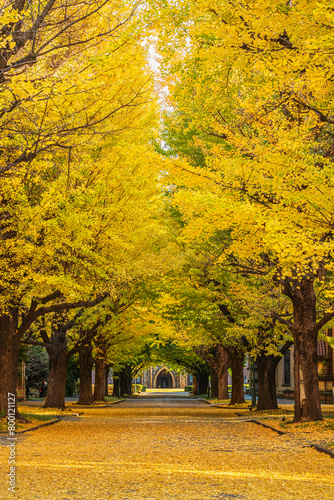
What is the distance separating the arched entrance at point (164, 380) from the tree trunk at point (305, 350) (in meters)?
127

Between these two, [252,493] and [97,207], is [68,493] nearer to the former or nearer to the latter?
[252,493]

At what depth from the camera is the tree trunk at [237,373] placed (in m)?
31.6

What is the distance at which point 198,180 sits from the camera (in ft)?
48.3

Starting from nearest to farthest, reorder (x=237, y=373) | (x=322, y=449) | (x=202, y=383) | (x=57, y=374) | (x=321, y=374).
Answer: (x=322, y=449)
(x=57, y=374)
(x=237, y=373)
(x=321, y=374)
(x=202, y=383)

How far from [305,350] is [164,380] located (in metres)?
130

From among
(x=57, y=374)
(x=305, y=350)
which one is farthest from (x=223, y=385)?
(x=305, y=350)

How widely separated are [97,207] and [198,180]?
121 inches

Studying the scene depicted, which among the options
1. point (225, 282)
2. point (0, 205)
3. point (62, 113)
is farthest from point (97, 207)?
point (225, 282)

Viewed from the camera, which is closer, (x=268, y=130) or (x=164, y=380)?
(x=268, y=130)

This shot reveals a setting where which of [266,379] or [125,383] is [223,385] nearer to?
[266,379]

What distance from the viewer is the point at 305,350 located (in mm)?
18250

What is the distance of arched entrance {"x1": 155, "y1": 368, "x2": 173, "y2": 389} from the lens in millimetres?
143875

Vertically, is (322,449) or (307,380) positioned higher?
(307,380)

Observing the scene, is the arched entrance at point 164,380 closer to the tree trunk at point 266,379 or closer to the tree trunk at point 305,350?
the tree trunk at point 266,379
